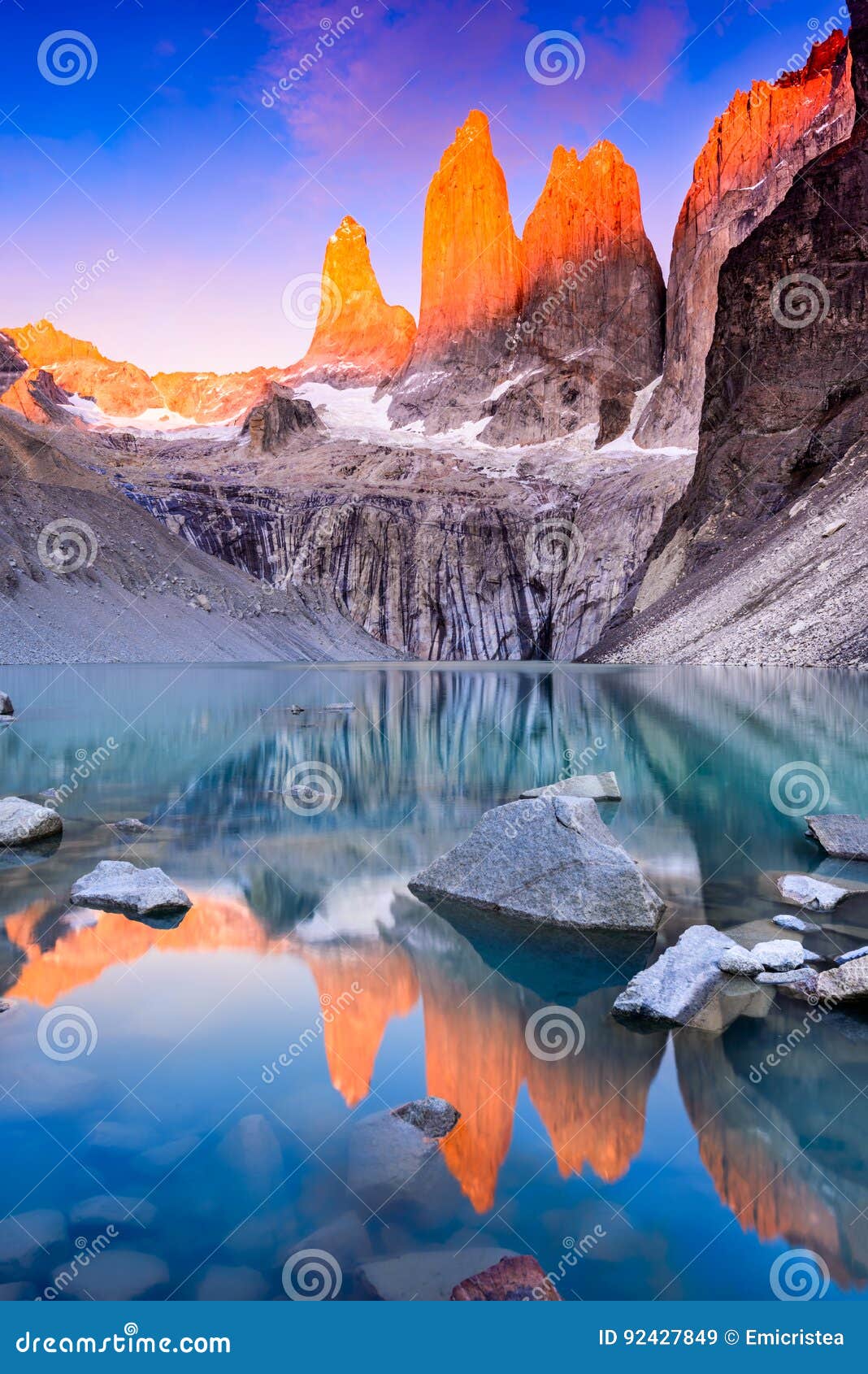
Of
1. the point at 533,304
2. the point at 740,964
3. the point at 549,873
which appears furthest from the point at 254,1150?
the point at 533,304

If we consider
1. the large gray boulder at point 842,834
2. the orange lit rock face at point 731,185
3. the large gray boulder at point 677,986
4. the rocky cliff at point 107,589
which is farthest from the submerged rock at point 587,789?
the orange lit rock face at point 731,185

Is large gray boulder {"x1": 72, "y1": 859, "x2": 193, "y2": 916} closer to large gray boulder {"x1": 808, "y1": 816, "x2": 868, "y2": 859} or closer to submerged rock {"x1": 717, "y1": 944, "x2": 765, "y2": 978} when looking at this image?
submerged rock {"x1": 717, "y1": 944, "x2": 765, "y2": 978}

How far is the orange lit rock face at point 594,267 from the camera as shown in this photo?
452 ft

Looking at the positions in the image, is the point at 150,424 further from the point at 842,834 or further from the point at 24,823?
the point at 842,834

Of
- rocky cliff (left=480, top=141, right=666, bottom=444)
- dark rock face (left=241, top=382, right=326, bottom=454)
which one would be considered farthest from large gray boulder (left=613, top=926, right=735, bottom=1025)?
dark rock face (left=241, top=382, right=326, bottom=454)

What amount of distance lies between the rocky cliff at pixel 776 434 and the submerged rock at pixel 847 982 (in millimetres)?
39182

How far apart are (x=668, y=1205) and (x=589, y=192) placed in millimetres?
168971

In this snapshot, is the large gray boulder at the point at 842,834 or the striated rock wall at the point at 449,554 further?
the striated rock wall at the point at 449,554

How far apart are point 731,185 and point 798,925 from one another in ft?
472

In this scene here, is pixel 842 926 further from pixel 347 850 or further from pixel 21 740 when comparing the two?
pixel 21 740

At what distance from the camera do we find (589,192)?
486ft

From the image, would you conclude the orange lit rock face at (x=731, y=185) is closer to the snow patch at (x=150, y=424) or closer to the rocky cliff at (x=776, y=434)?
the rocky cliff at (x=776, y=434)

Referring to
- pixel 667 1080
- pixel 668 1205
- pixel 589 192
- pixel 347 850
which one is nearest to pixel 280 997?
pixel 667 1080

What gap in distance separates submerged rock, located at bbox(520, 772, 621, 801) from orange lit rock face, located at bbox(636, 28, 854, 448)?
10777 cm
